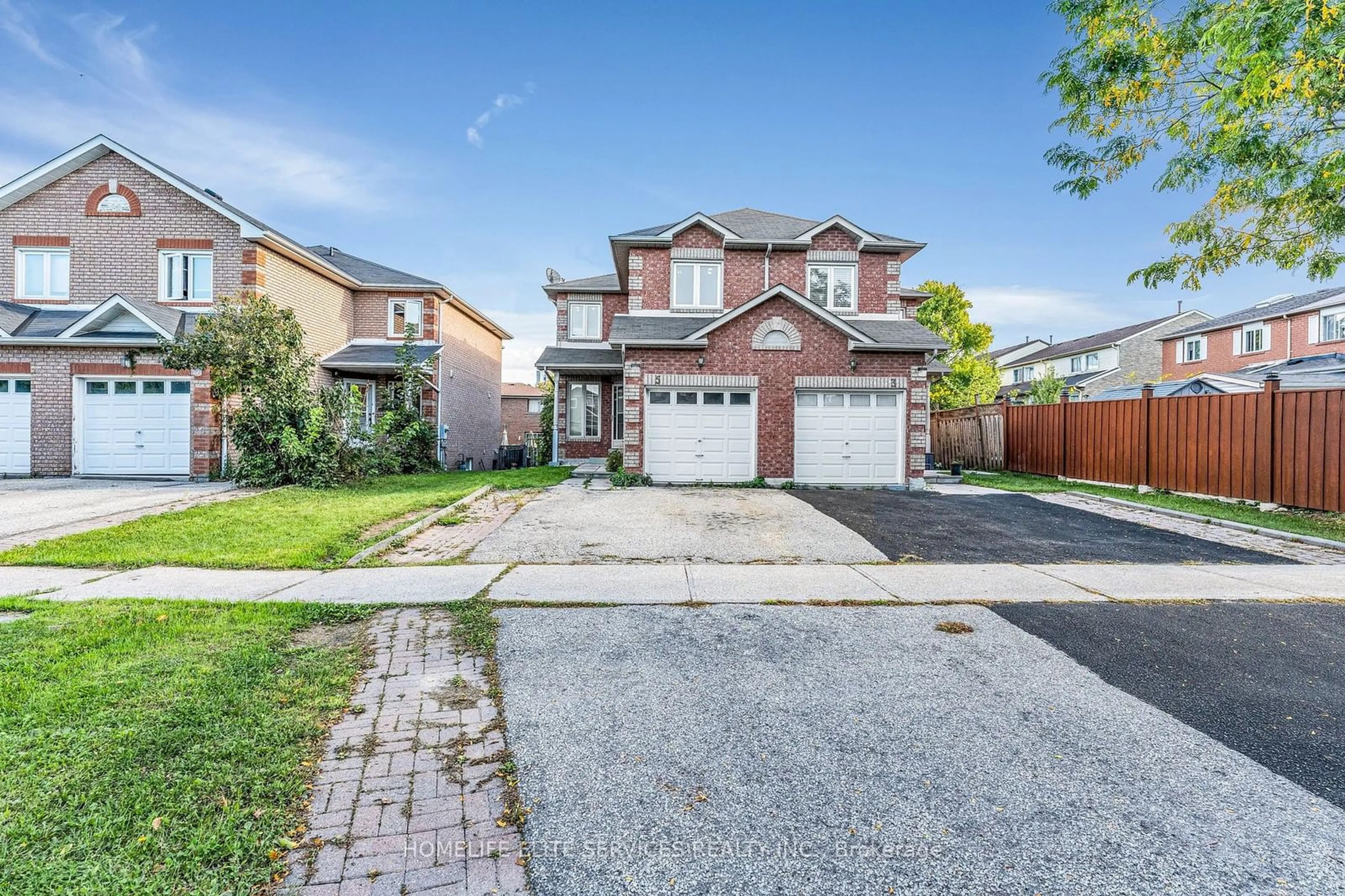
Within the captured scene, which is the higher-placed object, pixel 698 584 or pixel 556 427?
pixel 556 427

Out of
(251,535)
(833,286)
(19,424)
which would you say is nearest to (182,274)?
(19,424)

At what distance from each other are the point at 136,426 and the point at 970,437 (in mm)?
25798

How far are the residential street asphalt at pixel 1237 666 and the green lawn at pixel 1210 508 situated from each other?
5.08m

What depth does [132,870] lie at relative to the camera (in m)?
2.09

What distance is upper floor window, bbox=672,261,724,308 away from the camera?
17.8 m

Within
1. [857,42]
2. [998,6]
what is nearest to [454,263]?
[857,42]

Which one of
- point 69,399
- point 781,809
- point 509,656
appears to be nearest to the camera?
point 781,809

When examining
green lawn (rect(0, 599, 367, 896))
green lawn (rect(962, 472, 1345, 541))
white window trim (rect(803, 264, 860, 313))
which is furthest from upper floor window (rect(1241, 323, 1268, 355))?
green lawn (rect(0, 599, 367, 896))

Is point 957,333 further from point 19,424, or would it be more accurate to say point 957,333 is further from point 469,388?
point 19,424

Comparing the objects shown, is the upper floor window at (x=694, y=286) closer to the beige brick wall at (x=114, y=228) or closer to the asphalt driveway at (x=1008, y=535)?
the asphalt driveway at (x=1008, y=535)

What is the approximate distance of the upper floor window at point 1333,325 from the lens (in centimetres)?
2634

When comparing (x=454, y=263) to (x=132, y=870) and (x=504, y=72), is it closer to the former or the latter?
(x=504, y=72)

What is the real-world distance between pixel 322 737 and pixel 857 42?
55.2 ft

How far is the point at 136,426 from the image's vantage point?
15422mm
